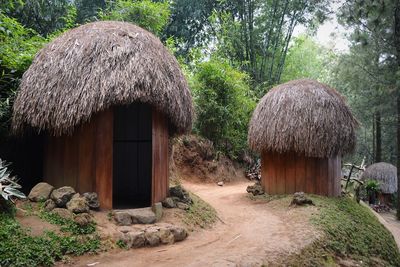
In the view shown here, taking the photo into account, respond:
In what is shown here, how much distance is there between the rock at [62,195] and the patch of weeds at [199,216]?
2070 millimetres

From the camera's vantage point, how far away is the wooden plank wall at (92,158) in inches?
251

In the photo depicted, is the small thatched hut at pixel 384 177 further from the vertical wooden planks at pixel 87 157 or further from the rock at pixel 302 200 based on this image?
the vertical wooden planks at pixel 87 157

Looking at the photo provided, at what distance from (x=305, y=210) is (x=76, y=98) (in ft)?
17.4

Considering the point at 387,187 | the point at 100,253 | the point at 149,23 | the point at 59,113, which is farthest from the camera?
the point at 387,187

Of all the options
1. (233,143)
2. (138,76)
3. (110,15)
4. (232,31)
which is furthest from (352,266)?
(232,31)

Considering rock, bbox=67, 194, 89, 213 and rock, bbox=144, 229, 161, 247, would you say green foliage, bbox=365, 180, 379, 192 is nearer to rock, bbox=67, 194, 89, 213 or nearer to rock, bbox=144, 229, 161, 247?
rock, bbox=144, 229, 161, 247

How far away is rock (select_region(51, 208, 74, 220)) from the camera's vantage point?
18.6 ft

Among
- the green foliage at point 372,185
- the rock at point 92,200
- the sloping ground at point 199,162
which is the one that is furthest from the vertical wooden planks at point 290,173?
the green foliage at point 372,185

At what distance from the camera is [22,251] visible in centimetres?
461

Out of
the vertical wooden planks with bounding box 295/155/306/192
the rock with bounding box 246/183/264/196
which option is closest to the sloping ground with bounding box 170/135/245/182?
the rock with bounding box 246/183/264/196

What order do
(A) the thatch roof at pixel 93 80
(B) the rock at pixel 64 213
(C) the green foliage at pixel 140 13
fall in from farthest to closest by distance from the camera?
(C) the green foliage at pixel 140 13 < (A) the thatch roof at pixel 93 80 < (B) the rock at pixel 64 213

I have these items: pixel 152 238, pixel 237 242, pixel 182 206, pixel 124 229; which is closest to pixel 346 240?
pixel 237 242

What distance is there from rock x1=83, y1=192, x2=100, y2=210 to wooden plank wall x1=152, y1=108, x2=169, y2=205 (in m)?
1.06

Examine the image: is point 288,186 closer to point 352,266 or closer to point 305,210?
point 305,210
